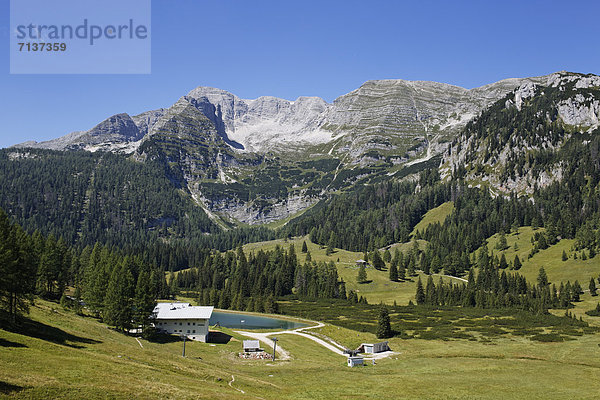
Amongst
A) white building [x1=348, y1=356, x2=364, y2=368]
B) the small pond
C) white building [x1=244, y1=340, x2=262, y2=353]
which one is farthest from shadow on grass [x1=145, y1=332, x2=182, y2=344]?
white building [x1=348, y1=356, x2=364, y2=368]

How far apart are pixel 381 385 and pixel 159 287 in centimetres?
13249

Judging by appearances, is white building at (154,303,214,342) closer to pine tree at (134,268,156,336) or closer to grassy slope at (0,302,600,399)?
grassy slope at (0,302,600,399)

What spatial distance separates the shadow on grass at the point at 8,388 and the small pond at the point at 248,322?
89.7 m

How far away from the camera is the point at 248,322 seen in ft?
430

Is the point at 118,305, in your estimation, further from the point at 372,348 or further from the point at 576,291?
the point at 576,291

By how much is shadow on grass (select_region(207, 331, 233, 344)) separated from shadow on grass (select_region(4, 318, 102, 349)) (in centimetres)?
3518

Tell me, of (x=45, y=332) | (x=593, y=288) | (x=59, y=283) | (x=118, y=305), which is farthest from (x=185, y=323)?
(x=593, y=288)

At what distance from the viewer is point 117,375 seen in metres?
41.6

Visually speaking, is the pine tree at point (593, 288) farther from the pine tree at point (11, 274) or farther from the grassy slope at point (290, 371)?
the pine tree at point (11, 274)

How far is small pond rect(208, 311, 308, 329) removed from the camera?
4872 inches

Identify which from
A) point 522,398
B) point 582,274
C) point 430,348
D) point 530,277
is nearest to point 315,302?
point 430,348

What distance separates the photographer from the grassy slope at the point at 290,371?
37.9m

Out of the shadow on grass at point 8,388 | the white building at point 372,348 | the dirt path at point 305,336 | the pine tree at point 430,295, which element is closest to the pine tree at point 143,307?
the dirt path at point 305,336

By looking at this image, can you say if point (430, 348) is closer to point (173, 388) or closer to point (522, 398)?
point (522, 398)
